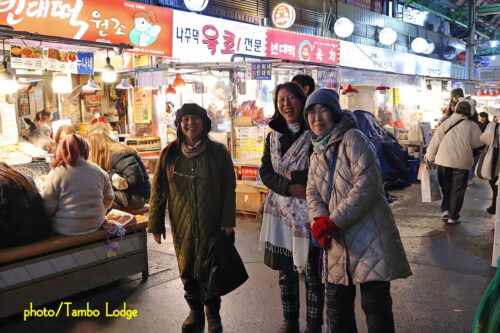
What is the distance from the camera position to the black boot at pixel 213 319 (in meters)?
4.20

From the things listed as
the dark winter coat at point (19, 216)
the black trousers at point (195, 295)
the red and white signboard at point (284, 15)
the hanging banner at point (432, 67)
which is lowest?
the black trousers at point (195, 295)

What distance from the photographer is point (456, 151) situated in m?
7.92

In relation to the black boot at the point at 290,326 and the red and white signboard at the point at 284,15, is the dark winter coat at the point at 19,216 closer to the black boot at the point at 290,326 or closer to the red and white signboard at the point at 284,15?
the black boot at the point at 290,326

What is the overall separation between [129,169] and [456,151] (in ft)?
17.1

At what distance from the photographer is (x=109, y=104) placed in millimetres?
14719

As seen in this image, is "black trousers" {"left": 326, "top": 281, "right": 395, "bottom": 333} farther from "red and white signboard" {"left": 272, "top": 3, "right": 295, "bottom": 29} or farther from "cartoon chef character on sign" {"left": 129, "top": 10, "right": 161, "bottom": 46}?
"red and white signboard" {"left": 272, "top": 3, "right": 295, "bottom": 29}

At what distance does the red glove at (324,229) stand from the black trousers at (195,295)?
4.72ft

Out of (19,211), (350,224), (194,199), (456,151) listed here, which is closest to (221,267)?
(194,199)

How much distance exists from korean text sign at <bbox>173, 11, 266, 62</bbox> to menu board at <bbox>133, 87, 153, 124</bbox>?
4.03ft

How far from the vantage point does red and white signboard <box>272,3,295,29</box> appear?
48.2 feet

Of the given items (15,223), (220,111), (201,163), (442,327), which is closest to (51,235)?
(15,223)

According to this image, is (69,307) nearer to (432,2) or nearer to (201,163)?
(201,163)

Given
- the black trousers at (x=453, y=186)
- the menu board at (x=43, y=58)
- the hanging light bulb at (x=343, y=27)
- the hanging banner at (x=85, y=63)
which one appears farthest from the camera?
the hanging light bulb at (x=343, y=27)

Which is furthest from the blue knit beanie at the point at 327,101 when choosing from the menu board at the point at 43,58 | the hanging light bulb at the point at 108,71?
the menu board at the point at 43,58
